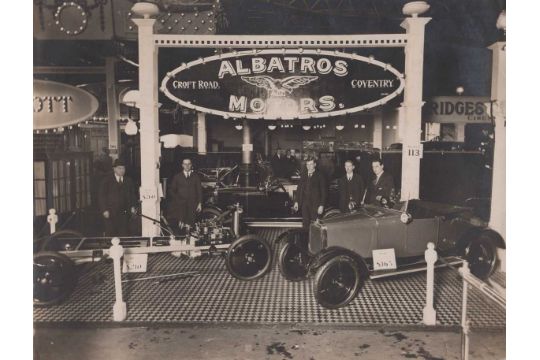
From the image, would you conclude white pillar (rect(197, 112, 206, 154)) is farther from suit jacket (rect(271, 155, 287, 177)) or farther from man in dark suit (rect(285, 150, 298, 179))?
man in dark suit (rect(285, 150, 298, 179))

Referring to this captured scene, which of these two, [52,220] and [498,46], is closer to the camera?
[498,46]

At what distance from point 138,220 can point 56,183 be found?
1123mm

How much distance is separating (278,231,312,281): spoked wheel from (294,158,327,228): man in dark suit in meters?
0.37

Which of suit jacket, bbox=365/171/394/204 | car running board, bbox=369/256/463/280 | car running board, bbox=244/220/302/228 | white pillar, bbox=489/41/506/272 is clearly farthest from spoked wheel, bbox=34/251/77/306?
white pillar, bbox=489/41/506/272

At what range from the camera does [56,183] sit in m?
5.27

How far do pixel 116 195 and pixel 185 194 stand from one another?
0.90 m

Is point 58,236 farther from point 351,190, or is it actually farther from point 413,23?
point 413,23

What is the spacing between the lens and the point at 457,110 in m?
5.34

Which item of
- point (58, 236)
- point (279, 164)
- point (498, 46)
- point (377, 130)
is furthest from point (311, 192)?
point (58, 236)

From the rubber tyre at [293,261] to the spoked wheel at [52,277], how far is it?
2.61m

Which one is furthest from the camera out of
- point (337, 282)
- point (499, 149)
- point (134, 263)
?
point (134, 263)

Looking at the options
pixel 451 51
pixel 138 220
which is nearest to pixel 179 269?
pixel 138 220

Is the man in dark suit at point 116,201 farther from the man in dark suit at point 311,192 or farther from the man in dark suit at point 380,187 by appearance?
the man in dark suit at point 380,187

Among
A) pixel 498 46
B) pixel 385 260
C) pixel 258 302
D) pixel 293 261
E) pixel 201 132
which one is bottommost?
pixel 258 302
